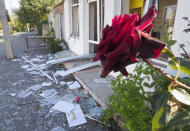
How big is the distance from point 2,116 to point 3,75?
8.67 ft

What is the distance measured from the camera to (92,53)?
18.3 feet

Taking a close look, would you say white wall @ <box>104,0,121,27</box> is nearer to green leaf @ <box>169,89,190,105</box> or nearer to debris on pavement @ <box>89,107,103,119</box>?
debris on pavement @ <box>89,107,103,119</box>

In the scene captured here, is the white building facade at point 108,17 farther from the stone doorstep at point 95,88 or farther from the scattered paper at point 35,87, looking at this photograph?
the scattered paper at point 35,87

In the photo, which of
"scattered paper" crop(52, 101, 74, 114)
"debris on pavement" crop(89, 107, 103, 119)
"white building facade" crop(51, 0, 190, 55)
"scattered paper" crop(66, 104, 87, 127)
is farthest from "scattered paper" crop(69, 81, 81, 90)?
"white building facade" crop(51, 0, 190, 55)

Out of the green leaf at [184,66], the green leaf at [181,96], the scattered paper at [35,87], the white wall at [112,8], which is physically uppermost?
the white wall at [112,8]

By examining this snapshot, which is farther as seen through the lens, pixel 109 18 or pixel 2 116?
pixel 109 18

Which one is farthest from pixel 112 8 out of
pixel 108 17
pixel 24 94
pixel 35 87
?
pixel 24 94

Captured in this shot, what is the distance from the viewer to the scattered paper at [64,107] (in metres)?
2.68

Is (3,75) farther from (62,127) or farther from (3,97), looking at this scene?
(62,127)

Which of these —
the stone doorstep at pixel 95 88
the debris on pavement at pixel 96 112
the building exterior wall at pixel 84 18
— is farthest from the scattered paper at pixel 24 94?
the building exterior wall at pixel 84 18

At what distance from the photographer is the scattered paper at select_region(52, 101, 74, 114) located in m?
2.68

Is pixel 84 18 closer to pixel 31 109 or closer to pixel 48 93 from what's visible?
pixel 48 93

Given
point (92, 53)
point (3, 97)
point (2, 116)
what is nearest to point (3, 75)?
point (3, 97)

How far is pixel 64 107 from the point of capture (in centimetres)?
277
